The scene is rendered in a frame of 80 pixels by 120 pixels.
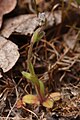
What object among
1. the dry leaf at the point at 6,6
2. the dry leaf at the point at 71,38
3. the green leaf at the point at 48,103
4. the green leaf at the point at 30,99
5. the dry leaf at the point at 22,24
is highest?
the dry leaf at the point at 6,6

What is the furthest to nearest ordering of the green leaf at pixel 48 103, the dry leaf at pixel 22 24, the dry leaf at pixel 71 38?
the dry leaf at pixel 71 38 → the dry leaf at pixel 22 24 → the green leaf at pixel 48 103

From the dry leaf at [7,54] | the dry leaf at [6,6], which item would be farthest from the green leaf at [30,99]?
the dry leaf at [6,6]

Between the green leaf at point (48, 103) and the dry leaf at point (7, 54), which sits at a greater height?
the dry leaf at point (7, 54)

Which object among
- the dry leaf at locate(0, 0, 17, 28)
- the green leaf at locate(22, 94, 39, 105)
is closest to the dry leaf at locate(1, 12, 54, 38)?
the dry leaf at locate(0, 0, 17, 28)

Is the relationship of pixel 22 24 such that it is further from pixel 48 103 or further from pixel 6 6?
pixel 48 103

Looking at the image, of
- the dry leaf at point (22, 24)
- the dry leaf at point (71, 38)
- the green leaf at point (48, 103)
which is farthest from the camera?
the dry leaf at point (71, 38)

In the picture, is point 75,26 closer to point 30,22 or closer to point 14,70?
point 30,22

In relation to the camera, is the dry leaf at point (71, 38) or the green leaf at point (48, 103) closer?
the green leaf at point (48, 103)

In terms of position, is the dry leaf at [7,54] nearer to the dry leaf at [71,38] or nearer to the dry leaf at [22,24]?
the dry leaf at [22,24]

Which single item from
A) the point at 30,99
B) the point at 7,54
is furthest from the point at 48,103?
the point at 7,54
